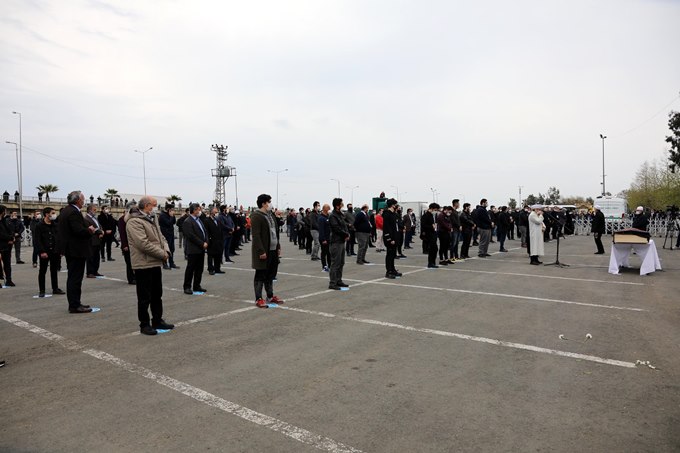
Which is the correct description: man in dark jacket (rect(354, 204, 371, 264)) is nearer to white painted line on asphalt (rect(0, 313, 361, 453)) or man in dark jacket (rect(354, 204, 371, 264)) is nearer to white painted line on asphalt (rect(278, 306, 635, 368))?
white painted line on asphalt (rect(278, 306, 635, 368))

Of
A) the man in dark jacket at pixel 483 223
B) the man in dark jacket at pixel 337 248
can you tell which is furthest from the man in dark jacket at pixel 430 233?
the man in dark jacket at pixel 337 248

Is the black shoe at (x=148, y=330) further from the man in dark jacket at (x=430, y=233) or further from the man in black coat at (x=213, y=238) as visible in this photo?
the man in dark jacket at (x=430, y=233)

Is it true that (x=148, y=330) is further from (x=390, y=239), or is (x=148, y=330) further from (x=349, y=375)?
(x=390, y=239)

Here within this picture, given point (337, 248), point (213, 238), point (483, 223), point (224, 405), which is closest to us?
point (224, 405)

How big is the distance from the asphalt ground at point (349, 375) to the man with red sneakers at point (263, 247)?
1.29 feet

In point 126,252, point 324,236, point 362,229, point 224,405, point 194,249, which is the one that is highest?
point 362,229

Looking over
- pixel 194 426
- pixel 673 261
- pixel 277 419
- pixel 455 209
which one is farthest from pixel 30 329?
pixel 673 261

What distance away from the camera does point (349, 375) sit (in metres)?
4.69

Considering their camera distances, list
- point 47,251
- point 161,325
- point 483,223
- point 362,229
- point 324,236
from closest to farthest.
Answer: point 161,325
point 47,251
point 324,236
point 362,229
point 483,223

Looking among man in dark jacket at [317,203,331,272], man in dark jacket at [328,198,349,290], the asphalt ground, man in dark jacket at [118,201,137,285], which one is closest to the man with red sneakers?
the asphalt ground

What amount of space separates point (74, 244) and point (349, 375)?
5.95 metres

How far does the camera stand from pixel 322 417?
3740 mm

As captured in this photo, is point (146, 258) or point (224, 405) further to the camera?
point (146, 258)

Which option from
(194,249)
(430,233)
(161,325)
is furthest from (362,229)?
(161,325)
